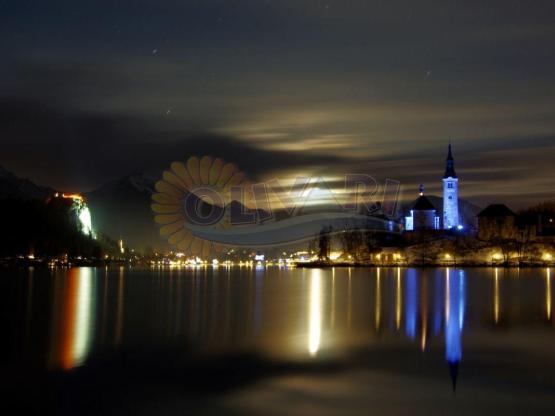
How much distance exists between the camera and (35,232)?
111 m

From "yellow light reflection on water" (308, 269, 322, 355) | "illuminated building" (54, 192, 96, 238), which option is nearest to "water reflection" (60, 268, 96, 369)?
"yellow light reflection on water" (308, 269, 322, 355)

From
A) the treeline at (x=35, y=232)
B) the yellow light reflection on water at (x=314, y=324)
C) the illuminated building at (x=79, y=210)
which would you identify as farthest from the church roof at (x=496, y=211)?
the yellow light reflection on water at (x=314, y=324)

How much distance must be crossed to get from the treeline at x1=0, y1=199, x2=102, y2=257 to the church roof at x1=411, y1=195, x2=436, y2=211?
180 feet

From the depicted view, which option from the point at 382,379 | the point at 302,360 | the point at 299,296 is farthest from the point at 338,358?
the point at 299,296

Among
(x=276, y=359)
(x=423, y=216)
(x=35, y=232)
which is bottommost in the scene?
(x=276, y=359)

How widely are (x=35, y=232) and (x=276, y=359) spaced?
97.2 metres

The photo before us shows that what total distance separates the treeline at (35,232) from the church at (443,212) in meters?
54.2

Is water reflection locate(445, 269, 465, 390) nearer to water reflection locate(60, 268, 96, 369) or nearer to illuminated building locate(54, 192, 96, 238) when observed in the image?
water reflection locate(60, 268, 96, 369)

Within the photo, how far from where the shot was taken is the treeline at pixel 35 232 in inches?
4183

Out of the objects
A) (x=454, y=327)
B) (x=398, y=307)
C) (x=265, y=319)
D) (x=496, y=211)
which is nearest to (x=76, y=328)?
(x=265, y=319)

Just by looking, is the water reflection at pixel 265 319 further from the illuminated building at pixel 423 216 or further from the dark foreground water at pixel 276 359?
the illuminated building at pixel 423 216

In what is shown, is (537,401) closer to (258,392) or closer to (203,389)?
(258,392)

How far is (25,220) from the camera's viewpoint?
109438mm

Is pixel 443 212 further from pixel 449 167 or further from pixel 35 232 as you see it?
pixel 35 232
